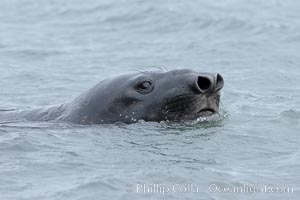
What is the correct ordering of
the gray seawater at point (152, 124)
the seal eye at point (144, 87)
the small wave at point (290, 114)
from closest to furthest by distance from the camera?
the gray seawater at point (152, 124), the seal eye at point (144, 87), the small wave at point (290, 114)

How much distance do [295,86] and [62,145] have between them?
17.3 feet

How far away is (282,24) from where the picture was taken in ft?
65.1

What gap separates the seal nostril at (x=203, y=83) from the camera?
30.9 feet

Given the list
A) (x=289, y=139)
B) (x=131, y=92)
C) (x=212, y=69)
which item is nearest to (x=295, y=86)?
(x=212, y=69)

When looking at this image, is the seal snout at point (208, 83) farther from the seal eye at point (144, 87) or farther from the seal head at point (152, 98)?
the seal eye at point (144, 87)

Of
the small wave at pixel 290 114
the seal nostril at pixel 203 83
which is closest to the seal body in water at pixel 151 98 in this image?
the seal nostril at pixel 203 83

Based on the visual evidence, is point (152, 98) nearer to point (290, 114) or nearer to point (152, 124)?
point (152, 124)

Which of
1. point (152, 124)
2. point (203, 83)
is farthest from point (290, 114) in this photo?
point (152, 124)

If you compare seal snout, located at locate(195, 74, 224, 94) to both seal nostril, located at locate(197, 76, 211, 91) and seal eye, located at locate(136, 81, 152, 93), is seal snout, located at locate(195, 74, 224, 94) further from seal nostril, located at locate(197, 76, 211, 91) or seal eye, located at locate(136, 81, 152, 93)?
seal eye, located at locate(136, 81, 152, 93)

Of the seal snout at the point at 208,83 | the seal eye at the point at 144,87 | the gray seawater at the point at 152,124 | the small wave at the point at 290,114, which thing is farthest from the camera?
the small wave at the point at 290,114

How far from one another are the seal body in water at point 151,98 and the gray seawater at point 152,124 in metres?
0.14

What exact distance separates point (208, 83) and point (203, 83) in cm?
6

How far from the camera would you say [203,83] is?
9.46 m

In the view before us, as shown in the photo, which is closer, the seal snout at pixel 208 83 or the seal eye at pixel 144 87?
the seal snout at pixel 208 83
